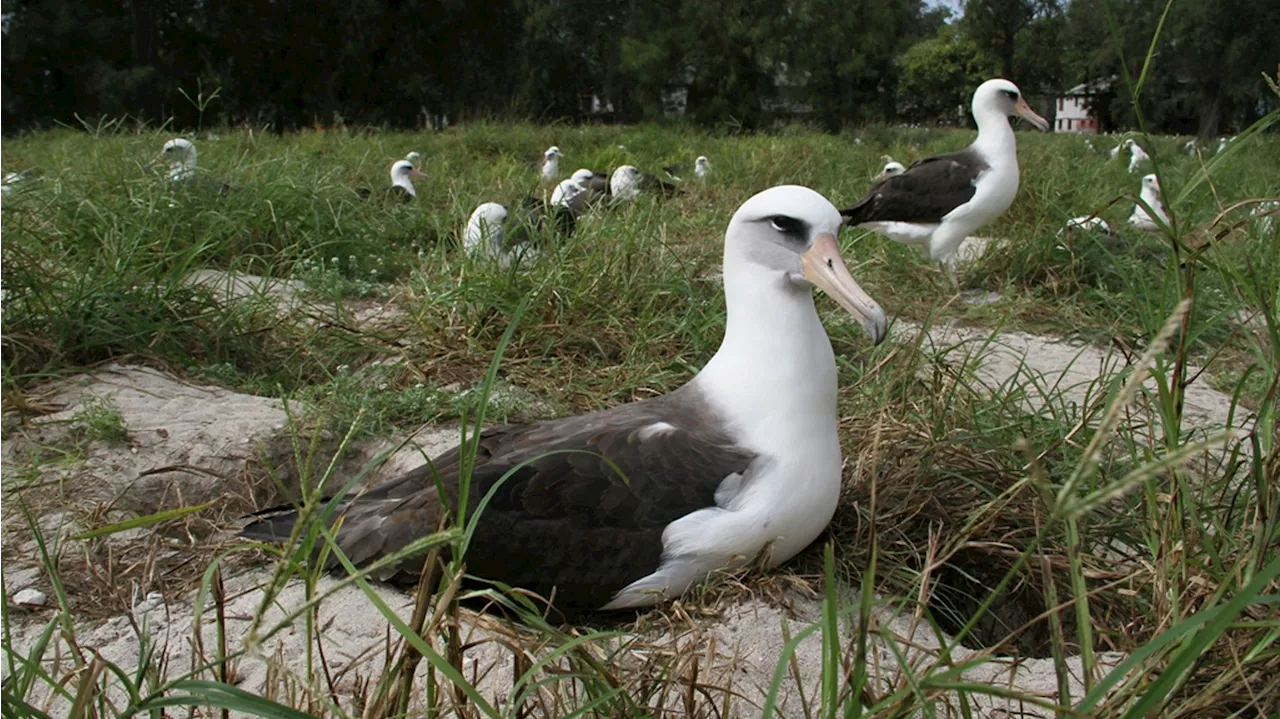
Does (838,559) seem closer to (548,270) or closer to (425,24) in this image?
(548,270)

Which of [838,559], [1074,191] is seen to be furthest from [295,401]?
[1074,191]

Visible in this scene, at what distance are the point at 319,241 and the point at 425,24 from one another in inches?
969

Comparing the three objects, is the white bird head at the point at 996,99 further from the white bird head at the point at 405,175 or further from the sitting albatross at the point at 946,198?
the white bird head at the point at 405,175

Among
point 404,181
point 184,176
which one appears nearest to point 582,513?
point 184,176

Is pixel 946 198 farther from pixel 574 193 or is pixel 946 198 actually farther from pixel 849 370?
pixel 574 193

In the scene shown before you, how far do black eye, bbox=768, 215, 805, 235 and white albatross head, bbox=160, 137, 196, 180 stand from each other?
362 centimetres

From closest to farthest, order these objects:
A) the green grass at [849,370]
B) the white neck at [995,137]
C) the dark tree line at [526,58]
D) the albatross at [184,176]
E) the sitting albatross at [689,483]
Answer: the green grass at [849,370] < the sitting albatross at [689,483] < the albatross at [184,176] < the white neck at [995,137] < the dark tree line at [526,58]

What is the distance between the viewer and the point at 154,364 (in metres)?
3.62

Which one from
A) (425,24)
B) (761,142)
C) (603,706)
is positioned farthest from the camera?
(425,24)

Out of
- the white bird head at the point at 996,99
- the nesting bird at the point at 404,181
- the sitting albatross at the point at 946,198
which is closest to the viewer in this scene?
the sitting albatross at the point at 946,198

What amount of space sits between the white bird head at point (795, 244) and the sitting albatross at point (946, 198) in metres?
3.65

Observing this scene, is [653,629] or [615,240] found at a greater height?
[615,240]

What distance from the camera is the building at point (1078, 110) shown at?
144 ft

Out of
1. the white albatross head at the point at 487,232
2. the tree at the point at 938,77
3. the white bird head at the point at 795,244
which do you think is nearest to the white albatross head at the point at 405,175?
the white albatross head at the point at 487,232
